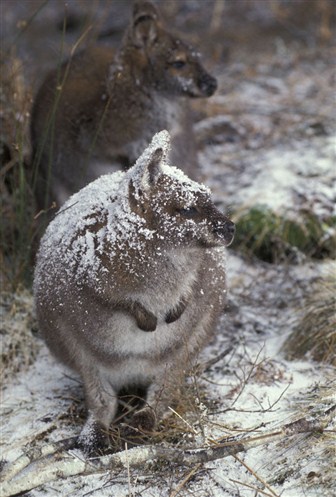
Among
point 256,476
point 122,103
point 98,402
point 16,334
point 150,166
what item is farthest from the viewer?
point 122,103

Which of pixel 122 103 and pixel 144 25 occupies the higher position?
pixel 144 25

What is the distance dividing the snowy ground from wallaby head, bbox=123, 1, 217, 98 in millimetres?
1071

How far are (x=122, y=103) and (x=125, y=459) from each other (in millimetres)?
3087

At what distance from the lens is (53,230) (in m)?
4.26

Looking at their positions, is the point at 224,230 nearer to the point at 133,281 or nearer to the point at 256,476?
the point at 133,281

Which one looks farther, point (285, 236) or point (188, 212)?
point (285, 236)

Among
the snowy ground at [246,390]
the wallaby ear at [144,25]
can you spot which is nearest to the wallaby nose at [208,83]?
the wallaby ear at [144,25]

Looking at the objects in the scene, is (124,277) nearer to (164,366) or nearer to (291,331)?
(164,366)

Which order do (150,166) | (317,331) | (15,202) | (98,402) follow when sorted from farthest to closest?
(15,202), (317,331), (98,402), (150,166)

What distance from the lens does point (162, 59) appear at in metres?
6.09

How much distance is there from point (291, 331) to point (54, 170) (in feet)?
7.57

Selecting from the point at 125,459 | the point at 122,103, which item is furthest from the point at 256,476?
the point at 122,103

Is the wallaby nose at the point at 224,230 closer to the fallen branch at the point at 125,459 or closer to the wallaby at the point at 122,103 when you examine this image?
the fallen branch at the point at 125,459

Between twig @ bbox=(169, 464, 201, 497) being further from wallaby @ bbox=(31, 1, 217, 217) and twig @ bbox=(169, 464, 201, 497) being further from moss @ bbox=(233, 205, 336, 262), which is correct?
wallaby @ bbox=(31, 1, 217, 217)
